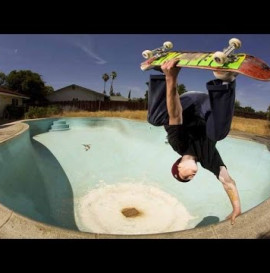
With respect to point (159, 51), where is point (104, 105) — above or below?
below

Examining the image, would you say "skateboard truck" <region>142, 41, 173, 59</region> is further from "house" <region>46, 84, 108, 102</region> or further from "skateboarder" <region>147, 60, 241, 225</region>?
"house" <region>46, 84, 108, 102</region>

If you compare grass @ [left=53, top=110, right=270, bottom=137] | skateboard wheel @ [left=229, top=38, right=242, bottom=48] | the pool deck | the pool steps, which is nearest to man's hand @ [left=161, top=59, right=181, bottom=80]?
skateboard wheel @ [left=229, top=38, right=242, bottom=48]

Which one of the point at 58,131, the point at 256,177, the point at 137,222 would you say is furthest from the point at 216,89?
the point at 58,131

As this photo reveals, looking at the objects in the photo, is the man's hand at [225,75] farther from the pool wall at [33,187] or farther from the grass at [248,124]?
the grass at [248,124]

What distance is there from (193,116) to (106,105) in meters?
26.4

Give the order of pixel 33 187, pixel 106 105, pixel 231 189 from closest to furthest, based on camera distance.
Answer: pixel 231 189 < pixel 33 187 < pixel 106 105

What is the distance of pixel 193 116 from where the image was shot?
127 inches

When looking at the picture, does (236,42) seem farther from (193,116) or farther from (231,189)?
(231,189)

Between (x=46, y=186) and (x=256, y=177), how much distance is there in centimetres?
671

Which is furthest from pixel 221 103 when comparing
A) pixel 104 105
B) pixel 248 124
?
pixel 104 105

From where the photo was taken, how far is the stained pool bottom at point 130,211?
6496 mm

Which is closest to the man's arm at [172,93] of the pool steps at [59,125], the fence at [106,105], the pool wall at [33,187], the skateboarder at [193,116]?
the skateboarder at [193,116]

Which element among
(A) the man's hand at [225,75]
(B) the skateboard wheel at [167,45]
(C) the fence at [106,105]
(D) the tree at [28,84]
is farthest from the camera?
(D) the tree at [28,84]

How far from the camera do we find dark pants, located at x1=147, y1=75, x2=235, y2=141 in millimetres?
2562
